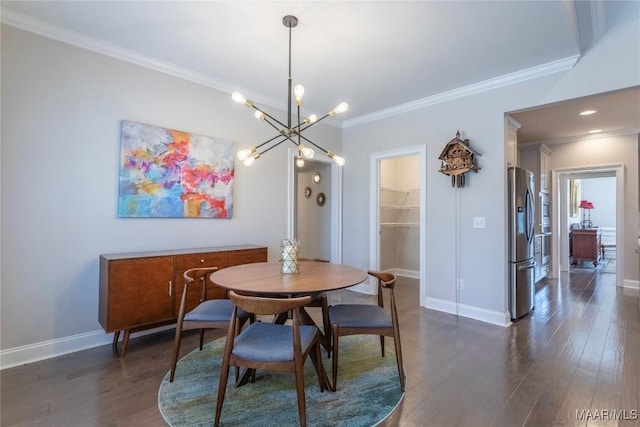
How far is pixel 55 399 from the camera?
1.93 meters

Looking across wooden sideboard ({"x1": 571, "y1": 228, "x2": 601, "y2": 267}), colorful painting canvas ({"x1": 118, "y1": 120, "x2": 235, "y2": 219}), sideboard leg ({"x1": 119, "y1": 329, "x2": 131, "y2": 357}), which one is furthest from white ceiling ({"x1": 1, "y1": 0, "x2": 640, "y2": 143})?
wooden sideboard ({"x1": 571, "y1": 228, "x2": 601, "y2": 267})

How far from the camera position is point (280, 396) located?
1.99 m

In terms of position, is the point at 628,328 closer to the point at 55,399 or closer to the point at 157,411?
the point at 157,411

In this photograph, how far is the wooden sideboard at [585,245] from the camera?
22.8 ft

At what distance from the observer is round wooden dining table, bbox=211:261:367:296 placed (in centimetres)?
185

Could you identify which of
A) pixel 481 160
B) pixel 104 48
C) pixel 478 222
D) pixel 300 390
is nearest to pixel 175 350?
pixel 300 390

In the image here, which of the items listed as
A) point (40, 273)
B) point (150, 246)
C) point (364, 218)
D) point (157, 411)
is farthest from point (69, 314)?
point (364, 218)

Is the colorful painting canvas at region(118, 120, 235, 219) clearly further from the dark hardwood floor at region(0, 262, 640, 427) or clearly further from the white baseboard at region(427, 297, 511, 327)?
the white baseboard at region(427, 297, 511, 327)

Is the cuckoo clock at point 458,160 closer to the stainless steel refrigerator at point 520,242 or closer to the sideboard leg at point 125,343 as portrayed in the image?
the stainless steel refrigerator at point 520,242

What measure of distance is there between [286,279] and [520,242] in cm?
286

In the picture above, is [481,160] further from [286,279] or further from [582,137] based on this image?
[582,137]

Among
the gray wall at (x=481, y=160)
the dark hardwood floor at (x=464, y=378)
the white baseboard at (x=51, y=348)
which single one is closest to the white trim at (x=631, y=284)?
the dark hardwood floor at (x=464, y=378)

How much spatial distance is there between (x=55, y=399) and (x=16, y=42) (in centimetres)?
259

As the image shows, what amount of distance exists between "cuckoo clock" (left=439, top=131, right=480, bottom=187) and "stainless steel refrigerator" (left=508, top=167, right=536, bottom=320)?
1.42 feet
